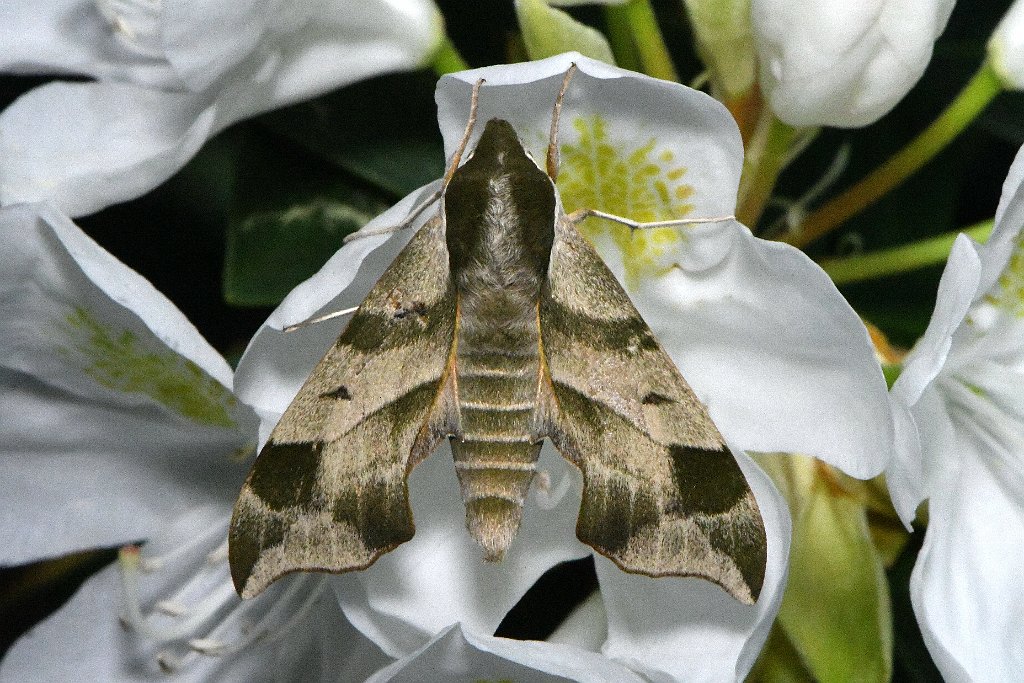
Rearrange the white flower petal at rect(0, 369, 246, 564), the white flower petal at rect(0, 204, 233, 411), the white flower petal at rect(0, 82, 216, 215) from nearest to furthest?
the white flower petal at rect(0, 204, 233, 411) → the white flower petal at rect(0, 82, 216, 215) → the white flower petal at rect(0, 369, 246, 564)

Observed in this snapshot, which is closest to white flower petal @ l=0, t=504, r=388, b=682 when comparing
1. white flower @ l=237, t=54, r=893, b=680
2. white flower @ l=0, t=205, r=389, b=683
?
white flower @ l=0, t=205, r=389, b=683

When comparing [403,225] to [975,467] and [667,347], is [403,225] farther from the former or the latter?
[975,467]

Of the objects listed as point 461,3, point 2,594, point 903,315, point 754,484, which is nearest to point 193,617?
point 2,594

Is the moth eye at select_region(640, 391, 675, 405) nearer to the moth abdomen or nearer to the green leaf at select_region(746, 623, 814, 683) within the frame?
the moth abdomen

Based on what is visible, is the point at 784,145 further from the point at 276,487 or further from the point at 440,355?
the point at 276,487

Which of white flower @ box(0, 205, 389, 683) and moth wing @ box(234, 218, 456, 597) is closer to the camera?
moth wing @ box(234, 218, 456, 597)
